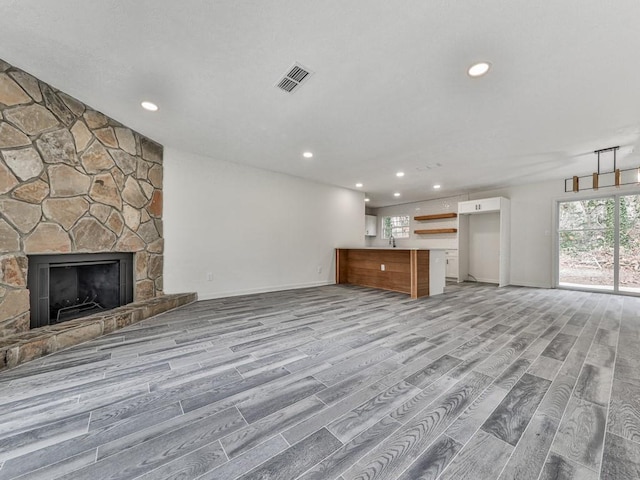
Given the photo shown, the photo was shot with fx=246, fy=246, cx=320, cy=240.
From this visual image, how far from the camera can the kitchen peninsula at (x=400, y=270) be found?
4.73m

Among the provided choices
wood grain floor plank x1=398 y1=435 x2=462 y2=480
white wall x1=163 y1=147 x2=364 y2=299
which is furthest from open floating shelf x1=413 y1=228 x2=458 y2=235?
wood grain floor plank x1=398 y1=435 x2=462 y2=480

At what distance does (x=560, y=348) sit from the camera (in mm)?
2363

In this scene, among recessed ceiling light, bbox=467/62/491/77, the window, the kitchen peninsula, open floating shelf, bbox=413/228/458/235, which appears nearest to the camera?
recessed ceiling light, bbox=467/62/491/77

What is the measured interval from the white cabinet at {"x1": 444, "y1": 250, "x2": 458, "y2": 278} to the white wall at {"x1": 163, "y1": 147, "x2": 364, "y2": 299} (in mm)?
3230

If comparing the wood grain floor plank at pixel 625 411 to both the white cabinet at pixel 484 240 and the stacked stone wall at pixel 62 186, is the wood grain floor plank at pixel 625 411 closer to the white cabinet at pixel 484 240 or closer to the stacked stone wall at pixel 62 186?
the stacked stone wall at pixel 62 186

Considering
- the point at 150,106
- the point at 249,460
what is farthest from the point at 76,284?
the point at 249,460

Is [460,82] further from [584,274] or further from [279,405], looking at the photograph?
[584,274]

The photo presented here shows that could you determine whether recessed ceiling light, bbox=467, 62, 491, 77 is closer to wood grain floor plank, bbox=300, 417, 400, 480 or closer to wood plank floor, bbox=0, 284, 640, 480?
wood plank floor, bbox=0, 284, 640, 480

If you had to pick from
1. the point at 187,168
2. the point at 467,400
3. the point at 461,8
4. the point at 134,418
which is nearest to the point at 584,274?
the point at 467,400

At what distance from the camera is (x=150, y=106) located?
2.82 metres

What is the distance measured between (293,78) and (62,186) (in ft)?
8.88

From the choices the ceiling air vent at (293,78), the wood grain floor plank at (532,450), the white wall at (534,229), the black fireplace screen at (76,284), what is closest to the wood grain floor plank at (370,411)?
the wood grain floor plank at (532,450)

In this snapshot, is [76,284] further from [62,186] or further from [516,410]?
[516,410]

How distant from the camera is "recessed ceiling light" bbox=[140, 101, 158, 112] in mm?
2762
